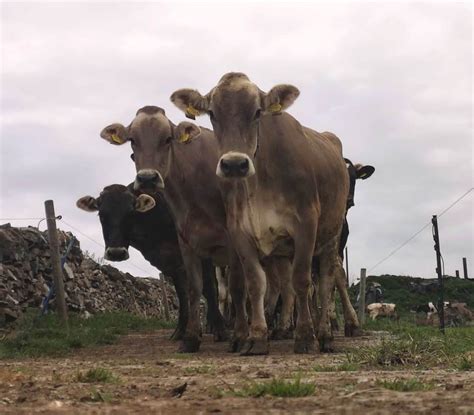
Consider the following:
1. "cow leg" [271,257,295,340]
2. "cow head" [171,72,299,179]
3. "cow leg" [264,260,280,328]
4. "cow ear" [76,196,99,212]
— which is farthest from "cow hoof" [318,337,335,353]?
"cow ear" [76,196,99,212]

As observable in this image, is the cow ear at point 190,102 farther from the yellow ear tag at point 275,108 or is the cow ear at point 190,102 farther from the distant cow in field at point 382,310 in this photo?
the distant cow in field at point 382,310

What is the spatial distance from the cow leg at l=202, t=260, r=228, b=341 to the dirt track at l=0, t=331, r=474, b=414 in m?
4.33

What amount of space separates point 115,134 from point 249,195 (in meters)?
2.70

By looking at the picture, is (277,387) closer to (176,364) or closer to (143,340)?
(176,364)

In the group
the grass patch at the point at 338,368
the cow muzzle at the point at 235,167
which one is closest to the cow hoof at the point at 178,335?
the cow muzzle at the point at 235,167

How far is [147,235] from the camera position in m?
12.9

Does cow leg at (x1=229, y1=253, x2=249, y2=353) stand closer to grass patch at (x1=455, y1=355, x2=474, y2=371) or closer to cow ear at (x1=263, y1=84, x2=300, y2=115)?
cow ear at (x1=263, y1=84, x2=300, y2=115)

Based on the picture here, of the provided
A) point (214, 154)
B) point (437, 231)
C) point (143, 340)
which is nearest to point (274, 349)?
point (214, 154)

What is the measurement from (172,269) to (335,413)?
9168 millimetres

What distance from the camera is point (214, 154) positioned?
1022 centimetres

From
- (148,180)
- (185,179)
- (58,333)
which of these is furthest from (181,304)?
(148,180)

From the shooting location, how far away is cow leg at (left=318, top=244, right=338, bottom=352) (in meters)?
8.55

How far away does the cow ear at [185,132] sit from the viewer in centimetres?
1005

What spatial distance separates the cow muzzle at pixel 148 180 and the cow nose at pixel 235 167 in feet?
5.76
